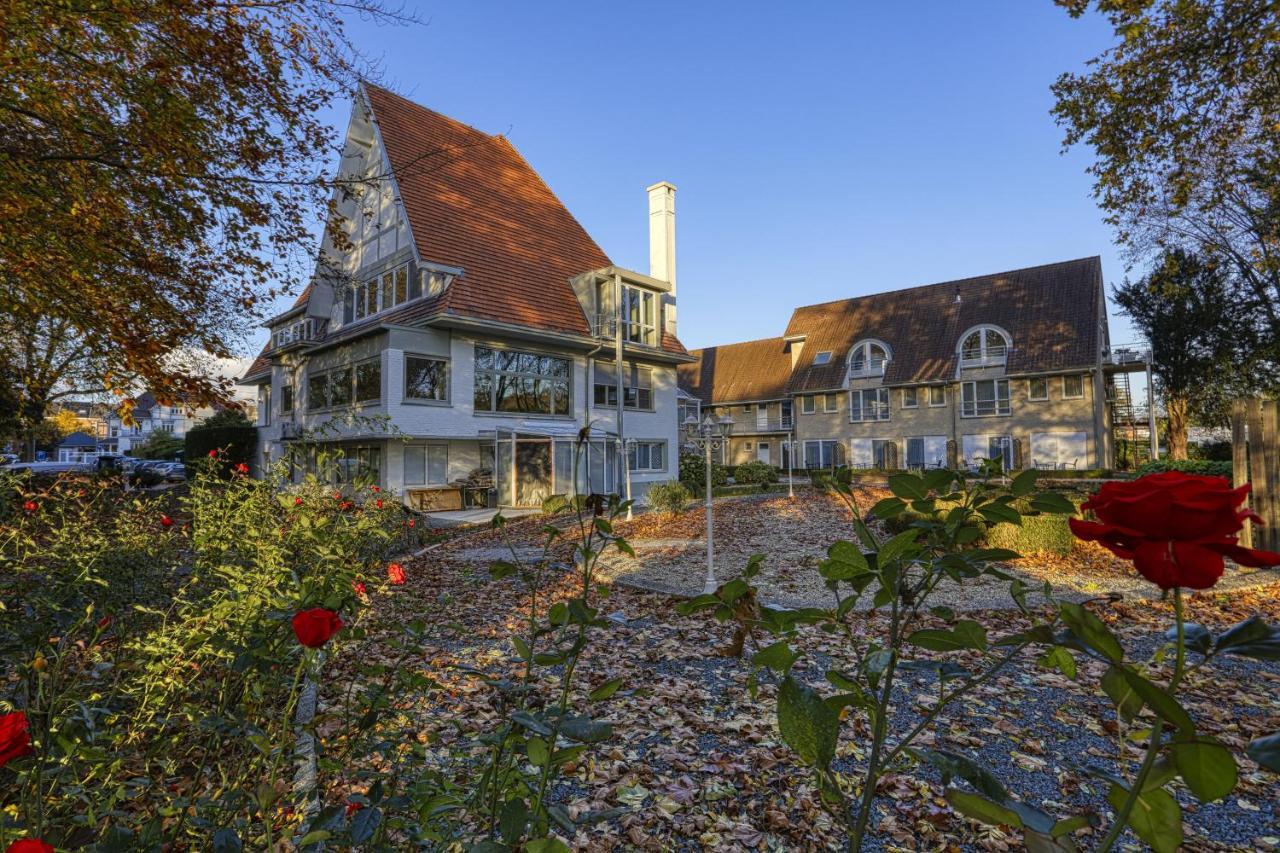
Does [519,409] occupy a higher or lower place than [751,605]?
higher

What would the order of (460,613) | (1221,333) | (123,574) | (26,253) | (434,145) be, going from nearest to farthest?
(123,574)
(26,253)
(460,613)
(434,145)
(1221,333)

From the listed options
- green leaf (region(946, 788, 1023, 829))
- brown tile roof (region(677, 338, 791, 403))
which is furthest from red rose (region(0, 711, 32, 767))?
brown tile roof (region(677, 338, 791, 403))

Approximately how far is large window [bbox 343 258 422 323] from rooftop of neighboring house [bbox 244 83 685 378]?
36 centimetres

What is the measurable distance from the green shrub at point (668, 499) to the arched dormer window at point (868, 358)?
2222cm

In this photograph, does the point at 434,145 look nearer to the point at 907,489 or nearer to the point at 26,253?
the point at 26,253

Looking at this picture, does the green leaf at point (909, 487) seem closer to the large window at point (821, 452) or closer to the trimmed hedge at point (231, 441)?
the trimmed hedge at point (231, 441)

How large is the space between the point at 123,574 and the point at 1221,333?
3707 centimetres

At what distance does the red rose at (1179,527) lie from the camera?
0.77 metres

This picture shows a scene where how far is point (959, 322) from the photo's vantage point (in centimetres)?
3191

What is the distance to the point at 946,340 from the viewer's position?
105 ft

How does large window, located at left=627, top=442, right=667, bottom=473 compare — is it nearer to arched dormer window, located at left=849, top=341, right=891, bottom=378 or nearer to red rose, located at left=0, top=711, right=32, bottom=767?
arched dormer window, located at left=849, top=341, right=891, bottom=378

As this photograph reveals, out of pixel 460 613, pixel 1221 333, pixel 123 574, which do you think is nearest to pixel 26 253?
pixel 123 574

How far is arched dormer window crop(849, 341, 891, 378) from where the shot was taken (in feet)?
111

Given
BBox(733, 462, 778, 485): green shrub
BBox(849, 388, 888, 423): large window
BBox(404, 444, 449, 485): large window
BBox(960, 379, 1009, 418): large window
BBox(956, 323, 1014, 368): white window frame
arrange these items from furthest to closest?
1. BBox(849, 388, 888, 423): large window
2. BBox(960, 379, 1009, 418): large window
3. BBox(956, 323, 1014, 368): white window frame
4. BBox(733, 462, 778, 485): green shrub
5. BBox(404, 444, 449, 485): large window
